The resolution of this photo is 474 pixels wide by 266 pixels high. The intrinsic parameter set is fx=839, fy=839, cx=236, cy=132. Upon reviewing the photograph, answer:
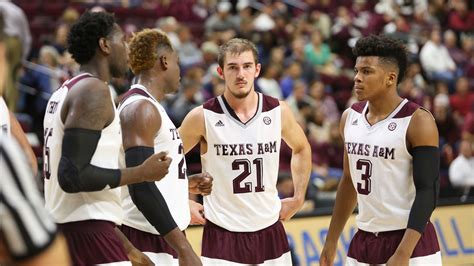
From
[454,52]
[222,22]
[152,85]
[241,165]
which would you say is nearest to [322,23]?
[222,22]

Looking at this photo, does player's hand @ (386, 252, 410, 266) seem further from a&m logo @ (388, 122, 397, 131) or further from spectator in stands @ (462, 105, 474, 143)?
spectator in stands @ (462, 105, 474, 143)

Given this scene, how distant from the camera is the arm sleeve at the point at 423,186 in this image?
191 inches

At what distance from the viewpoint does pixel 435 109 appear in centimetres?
1380

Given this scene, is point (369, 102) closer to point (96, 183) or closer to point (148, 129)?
point (148, 129)

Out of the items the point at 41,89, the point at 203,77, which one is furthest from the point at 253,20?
the point at 41,89

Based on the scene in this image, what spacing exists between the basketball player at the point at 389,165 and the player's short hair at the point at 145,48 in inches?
49.3

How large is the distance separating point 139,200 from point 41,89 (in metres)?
7.38

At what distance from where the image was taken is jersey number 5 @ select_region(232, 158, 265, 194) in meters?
5.61

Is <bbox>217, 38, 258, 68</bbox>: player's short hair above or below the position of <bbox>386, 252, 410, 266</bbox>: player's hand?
above

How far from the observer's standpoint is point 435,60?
16.4 m

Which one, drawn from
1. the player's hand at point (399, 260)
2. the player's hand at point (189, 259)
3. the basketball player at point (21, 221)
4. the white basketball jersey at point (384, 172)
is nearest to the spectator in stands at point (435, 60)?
the white basketball jersey at point (384, 172)

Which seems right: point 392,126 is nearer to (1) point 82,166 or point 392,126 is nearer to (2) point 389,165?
(2) point 389,165

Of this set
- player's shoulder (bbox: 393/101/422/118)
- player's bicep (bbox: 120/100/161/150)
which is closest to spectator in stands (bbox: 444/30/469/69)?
player's shoulder (bbox: 393/101/422/118)

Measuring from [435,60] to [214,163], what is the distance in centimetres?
1156
